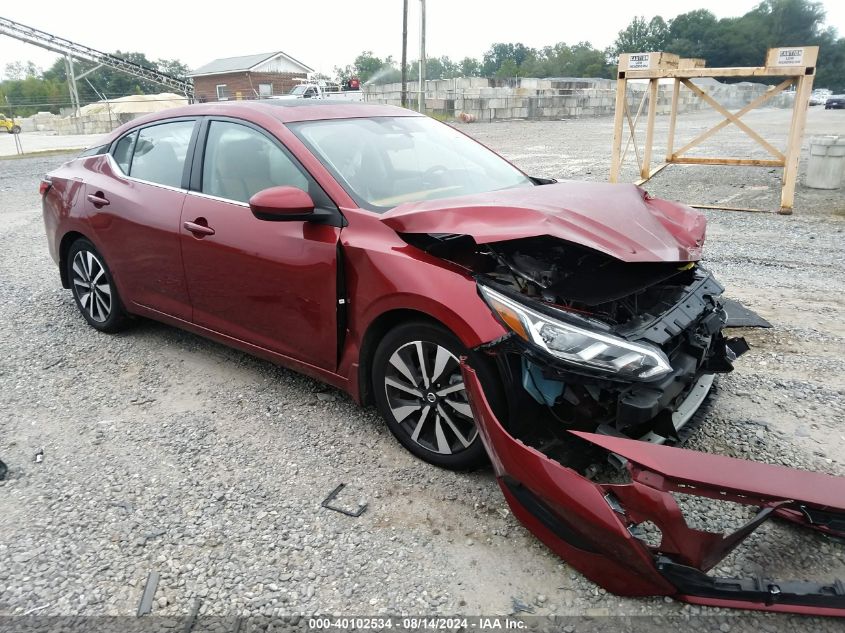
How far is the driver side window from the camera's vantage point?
3.49 m

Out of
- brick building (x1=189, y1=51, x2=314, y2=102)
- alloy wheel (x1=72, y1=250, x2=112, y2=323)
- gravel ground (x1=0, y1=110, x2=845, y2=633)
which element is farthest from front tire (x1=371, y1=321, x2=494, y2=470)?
brick building (x1=189, y1=51, x2=314, y2=102)

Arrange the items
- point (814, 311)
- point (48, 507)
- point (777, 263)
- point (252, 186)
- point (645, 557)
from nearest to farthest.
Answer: point (645, 557), point (48, 507), point (252, 186), point (814, 311), point (777, 263)

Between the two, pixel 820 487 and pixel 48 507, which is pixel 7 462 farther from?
pixel 820 487

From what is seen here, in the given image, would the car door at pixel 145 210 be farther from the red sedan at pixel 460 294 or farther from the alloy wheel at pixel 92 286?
the alloy wheel at pixel 92 286

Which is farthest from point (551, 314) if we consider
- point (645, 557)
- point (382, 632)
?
point (382, 632)

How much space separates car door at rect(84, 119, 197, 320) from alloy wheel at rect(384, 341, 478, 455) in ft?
5.62

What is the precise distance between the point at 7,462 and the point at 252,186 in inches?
75.7

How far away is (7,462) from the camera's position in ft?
10.9

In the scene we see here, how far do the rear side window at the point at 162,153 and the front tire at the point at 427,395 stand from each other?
6.46 feet

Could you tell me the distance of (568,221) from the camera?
8.81 feet

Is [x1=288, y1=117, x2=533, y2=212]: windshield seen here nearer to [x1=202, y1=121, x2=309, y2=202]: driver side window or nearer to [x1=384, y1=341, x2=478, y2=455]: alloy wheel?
[x1=202, y1=121, x2=309, y2=202]: driver side window

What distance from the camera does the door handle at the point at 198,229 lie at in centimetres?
375

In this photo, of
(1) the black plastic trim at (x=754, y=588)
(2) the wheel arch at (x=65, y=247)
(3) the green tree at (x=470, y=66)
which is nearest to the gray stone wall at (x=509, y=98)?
(2) the wheel arch at (x=65, y=247)

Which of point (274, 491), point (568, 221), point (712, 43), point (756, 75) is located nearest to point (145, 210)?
point (274, 491)
